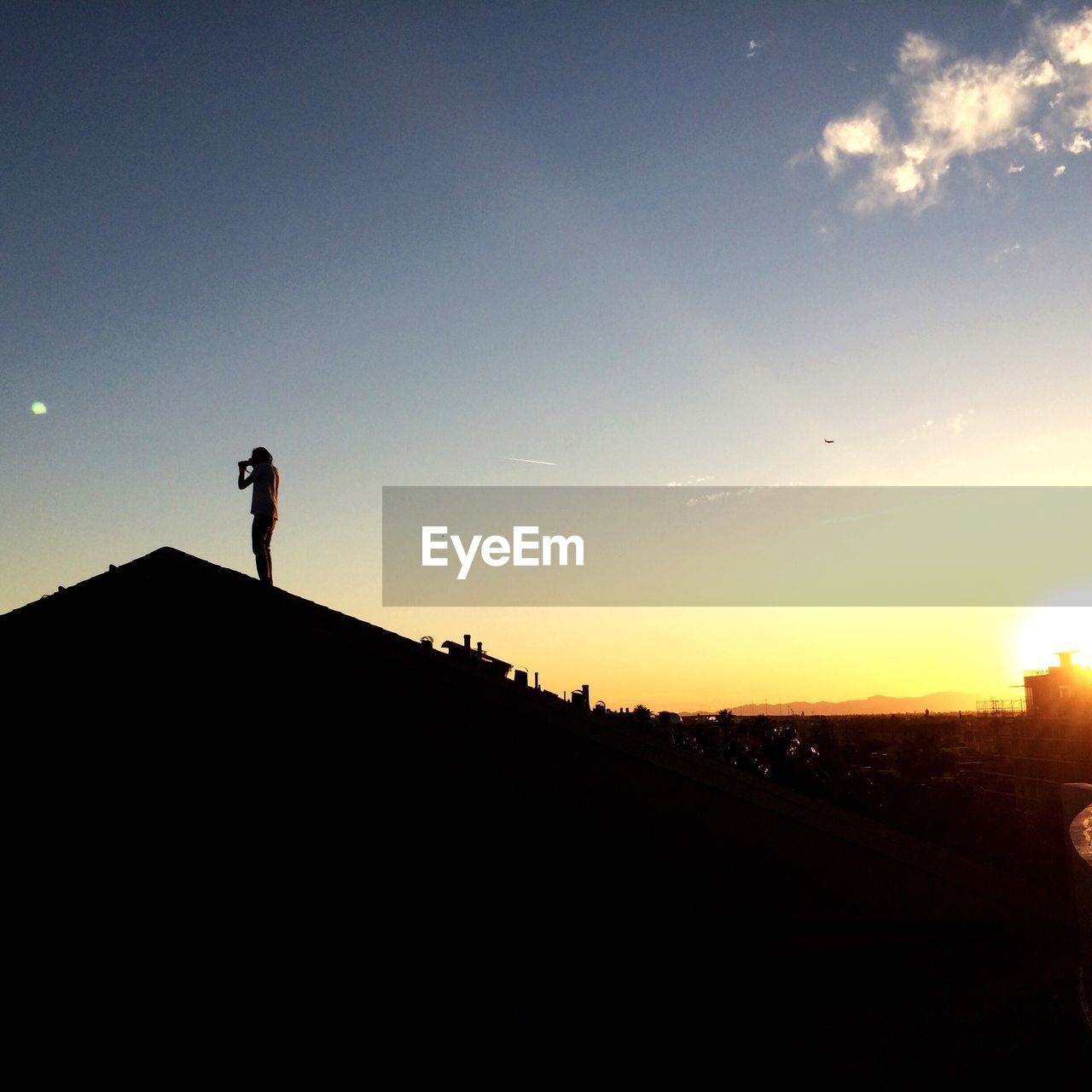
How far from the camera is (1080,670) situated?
29.4 m

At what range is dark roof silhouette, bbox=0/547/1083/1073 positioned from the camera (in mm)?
7516

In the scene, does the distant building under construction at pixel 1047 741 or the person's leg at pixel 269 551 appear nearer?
the person's leg at pixel 269 551

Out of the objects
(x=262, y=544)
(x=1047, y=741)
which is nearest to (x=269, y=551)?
(x=262, y=544)

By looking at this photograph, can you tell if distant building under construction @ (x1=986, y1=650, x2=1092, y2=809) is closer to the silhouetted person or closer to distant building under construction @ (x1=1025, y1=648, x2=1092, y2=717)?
distant building under construction @ (x1=1025, y1=648, x2=1092, y2=717)

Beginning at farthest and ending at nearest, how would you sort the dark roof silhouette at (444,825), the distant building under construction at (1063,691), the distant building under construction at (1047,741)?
the distant building under construction at (1063,691) < the distant building under construction at (1047,741) < the dark roof silhouette at (444,825)

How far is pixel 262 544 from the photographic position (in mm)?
9523

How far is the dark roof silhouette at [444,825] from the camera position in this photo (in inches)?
296

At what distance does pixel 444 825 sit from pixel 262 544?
412cm

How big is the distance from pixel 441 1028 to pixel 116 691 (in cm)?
466

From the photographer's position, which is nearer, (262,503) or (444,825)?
(444,825)

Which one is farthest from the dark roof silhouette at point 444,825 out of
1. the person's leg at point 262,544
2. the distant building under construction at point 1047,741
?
the distant building under construction at point 1047,741

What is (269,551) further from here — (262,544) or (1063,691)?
(1063,691)

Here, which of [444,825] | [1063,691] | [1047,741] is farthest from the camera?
[1063,691]

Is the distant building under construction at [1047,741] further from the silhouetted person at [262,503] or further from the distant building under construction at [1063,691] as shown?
the silhouetted person at [262,503]
